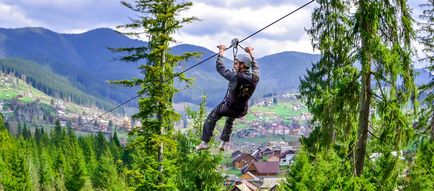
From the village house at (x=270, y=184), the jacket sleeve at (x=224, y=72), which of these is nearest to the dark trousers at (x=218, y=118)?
the jacket sleeve at (x=224, y=72)

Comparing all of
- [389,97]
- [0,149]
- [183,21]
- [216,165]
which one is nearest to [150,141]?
[216,165]

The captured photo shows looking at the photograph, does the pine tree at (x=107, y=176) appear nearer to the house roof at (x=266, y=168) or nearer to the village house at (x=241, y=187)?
the village house at (x=241, y=187)

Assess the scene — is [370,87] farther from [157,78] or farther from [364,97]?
[157,78]

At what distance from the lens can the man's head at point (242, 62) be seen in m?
8.55

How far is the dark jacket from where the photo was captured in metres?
8.43

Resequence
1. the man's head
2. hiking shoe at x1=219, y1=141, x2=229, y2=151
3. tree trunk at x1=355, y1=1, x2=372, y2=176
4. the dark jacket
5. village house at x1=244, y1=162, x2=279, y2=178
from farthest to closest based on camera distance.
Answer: village house at x1=244, y1=162, x2=279, y2=178, tree trunk at x1=355, y1=1, x2=372, y2=176, hiking shoe at x1=219, y1=141, x2=229, y2=151, the man's head, the dark jacket

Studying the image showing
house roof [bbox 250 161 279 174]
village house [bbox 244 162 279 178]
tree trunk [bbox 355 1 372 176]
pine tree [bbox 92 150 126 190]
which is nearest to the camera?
tree trunk [bbox 355 1 372 176]

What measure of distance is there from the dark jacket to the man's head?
88mm

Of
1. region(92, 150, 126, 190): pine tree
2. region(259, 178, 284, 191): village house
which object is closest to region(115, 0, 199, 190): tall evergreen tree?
region(259, 178, 284, 191): village house

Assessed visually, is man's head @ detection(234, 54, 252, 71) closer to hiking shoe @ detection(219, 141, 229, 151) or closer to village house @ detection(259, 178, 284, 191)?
hiking shoe @ detection(219, 141, 229, 151)

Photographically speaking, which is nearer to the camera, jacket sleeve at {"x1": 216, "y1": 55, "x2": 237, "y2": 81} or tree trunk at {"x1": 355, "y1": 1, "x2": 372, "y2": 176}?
→ jacket sleeve at {"x1": 216, "y1": 55, "x2": 237, "y2": 81}

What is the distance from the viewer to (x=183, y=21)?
2027 centimetres

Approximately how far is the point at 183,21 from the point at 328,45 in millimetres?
8284

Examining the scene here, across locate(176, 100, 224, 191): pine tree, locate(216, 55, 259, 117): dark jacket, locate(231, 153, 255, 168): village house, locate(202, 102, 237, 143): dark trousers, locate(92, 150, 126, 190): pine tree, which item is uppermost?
locate(216, 55, 259, 117): dark jacket
